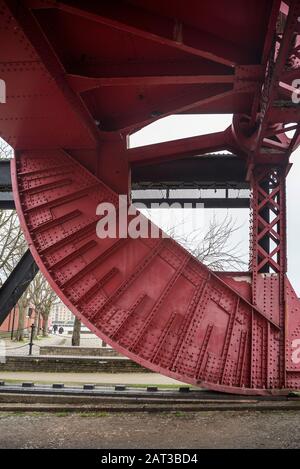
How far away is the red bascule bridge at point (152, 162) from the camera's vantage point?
21.5ft

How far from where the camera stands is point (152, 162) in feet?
29.3

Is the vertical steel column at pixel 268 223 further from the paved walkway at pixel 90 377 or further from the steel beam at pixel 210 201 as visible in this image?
the paved walkway at pixel 90 377

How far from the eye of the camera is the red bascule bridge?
21.5 feet

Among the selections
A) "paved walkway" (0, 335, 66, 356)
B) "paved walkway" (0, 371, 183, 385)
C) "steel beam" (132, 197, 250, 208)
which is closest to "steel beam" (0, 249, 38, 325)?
"steel beam" (132, 197, 250, 208)

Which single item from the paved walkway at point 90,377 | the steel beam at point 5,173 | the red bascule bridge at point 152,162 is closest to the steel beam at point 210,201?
the red bascule bridge at point 152,162

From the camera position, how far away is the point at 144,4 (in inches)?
228

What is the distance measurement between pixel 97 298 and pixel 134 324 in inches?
31.1

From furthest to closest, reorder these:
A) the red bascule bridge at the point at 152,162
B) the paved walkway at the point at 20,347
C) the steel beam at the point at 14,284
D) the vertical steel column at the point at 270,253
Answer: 1. the paved walkway at the point at 20,347
2. the steel beam at the point at 14,284
3. the vertical steel column at the point at 270,253
4. the red bascule bridge at the point at 152,162

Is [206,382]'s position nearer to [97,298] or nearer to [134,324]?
[134,324]

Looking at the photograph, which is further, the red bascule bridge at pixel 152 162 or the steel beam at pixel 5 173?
the steel beam at pixel 5 173

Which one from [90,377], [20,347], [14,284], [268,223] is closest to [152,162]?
[268,223]

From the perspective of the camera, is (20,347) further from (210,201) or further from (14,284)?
(210,201)

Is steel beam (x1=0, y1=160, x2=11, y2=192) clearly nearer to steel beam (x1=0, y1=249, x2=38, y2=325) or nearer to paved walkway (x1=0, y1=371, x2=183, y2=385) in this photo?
steel beam (x1=0, y1=249, x2=38, y2=325)
